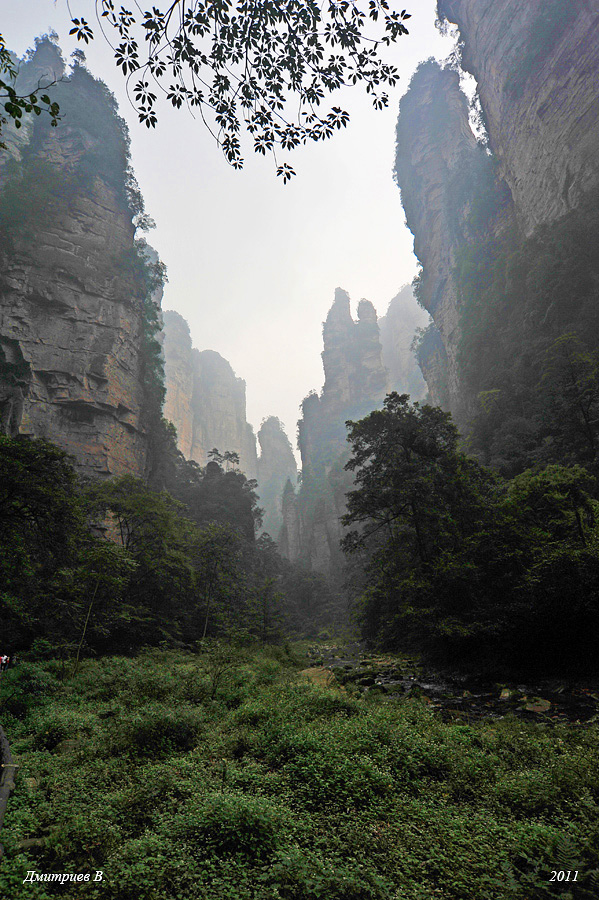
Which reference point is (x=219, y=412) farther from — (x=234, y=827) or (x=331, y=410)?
(x=234, y=827)

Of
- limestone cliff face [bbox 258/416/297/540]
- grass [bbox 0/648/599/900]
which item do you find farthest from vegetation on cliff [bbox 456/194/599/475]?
limestone cliff face [bbox 258/416/297/540]

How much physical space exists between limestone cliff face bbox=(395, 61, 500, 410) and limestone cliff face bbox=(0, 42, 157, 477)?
98.7 feet

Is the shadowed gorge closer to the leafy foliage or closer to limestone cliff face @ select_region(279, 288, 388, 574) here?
the leafy foliage

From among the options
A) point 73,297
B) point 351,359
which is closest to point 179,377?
point 351,359

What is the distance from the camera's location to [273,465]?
11869 cm

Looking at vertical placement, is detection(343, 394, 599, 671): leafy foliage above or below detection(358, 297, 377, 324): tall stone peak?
below

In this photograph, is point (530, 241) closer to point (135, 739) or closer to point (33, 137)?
point (135, 739)

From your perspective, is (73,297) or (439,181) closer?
(73,297)

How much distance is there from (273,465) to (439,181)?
87.1 metres

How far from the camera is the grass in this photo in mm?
2719

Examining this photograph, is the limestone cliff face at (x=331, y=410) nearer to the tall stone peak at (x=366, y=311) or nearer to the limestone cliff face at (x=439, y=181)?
the tall stone peak at (x=366, y=311)

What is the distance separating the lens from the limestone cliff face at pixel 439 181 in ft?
125

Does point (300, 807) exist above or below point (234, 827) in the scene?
below

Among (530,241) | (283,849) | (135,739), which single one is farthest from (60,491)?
(530,241)
